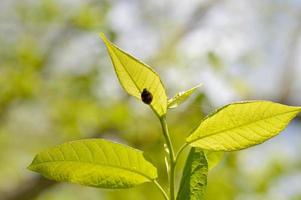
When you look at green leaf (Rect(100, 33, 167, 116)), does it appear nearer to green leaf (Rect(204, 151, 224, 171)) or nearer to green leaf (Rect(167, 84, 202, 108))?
green leaf (Rect(167, 84, 202, 108))

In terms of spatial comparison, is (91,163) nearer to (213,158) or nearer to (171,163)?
(171,163)

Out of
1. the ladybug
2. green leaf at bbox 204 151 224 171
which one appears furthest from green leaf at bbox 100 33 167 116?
green leaf at bbox 204 151 224 171

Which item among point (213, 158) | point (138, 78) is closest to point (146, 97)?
point (138, 78)

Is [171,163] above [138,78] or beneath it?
beneath

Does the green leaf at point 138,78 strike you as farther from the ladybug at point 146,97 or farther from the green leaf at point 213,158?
the green leaf at point 213,158

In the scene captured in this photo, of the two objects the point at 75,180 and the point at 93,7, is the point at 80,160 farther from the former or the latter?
the point at 93,7

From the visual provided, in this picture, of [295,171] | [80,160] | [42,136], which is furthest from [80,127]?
[80,160]
